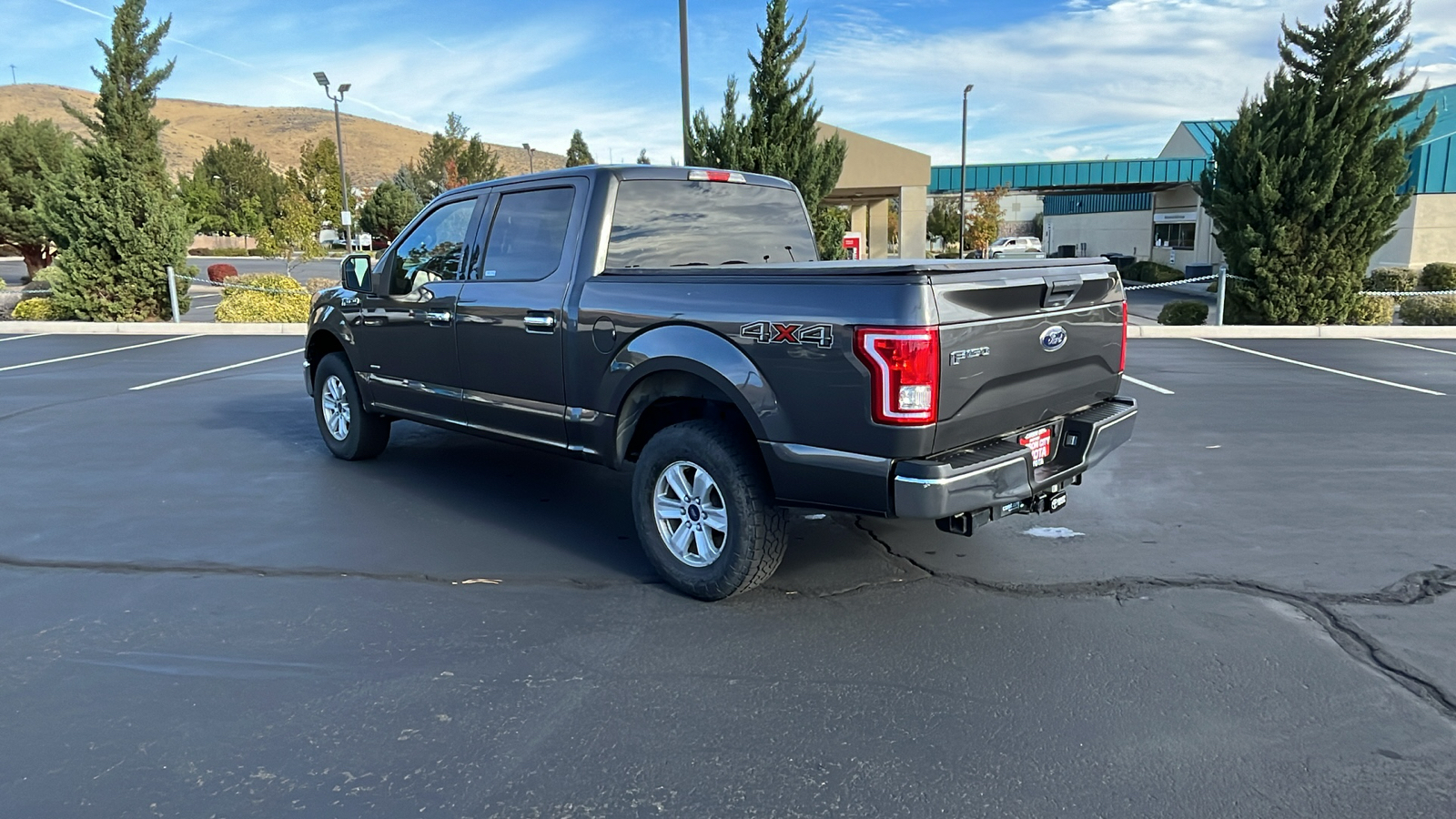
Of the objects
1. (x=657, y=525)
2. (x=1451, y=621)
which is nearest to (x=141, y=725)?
(x=657, y=525)

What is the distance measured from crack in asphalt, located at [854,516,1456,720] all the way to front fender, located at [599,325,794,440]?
133 cm

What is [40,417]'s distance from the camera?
8898 mm

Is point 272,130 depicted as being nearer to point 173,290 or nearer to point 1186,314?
point 173,290

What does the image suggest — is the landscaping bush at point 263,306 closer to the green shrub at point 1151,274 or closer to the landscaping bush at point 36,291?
the landscaping bush at point 36,291

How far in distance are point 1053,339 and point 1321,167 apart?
47.5 feet

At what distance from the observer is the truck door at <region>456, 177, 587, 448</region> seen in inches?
199

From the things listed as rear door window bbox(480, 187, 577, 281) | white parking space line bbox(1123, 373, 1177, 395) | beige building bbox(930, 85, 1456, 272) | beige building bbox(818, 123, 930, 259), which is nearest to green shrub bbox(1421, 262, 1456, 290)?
beige building bbox(930, 85, 1456, 272)

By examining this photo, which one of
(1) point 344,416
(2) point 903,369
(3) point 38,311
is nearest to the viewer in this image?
(2) point 903,369

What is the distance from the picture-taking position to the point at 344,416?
703 cm

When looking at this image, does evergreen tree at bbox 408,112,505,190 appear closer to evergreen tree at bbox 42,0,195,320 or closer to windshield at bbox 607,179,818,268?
evergreen tree at bbox 42,0,195,320

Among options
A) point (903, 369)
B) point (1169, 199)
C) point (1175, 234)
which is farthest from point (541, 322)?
point (1169, 199)

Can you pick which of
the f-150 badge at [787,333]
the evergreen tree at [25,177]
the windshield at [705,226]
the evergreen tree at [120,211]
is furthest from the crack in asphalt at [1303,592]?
the evergreen tree at [25,177]

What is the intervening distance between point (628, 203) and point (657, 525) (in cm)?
175

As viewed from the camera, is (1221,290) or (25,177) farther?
(25,177)
